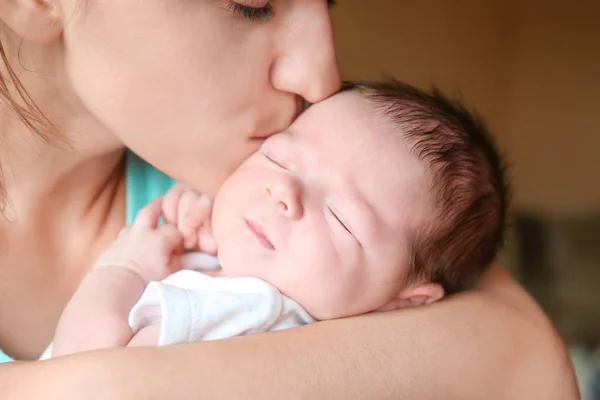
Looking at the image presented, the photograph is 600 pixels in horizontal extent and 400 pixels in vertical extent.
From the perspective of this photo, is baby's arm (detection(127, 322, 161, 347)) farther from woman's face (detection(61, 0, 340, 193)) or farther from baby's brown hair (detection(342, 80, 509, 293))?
baby's brown hair (detection(342, 80, 509, 293))

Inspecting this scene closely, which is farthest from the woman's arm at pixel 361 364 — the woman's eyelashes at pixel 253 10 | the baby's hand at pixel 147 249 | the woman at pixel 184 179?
the woman's eyelashes at pixel 253 10

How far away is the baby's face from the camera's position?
2.84 feet

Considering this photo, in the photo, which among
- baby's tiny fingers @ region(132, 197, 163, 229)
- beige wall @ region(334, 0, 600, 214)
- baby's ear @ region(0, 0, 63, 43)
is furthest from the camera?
beige wall @ region(334, 0, 600, 214)

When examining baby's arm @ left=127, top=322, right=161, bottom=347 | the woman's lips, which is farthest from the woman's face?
baby's arm @ left=127, top=322, right=161, bottom=347

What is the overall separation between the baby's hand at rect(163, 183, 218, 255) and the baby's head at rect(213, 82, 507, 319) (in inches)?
1.9

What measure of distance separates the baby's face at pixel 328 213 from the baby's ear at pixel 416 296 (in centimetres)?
2

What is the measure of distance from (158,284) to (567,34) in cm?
229

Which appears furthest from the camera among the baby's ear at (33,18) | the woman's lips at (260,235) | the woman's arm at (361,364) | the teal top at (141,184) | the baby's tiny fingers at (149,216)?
the teal top at (141,184)

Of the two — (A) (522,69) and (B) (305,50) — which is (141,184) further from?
(A) (522,69)

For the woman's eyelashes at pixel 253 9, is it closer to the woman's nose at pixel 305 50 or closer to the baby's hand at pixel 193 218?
the woman's nose at pixel 305 50

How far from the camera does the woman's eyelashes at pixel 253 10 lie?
0.81 meters

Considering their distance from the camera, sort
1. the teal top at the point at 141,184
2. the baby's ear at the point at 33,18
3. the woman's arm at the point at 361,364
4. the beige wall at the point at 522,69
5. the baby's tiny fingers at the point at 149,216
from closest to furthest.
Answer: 1. the woman's arm at the point at 361,364
2. the baby's ear at the point at 33,18
3. the baby's tiny fingers at the point at 149,216
4. the teal top at the point at 141,184
5. the beige wall at the point at 522,69

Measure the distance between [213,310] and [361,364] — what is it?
0.66ft

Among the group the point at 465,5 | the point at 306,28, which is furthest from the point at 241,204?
the point at 465,5
